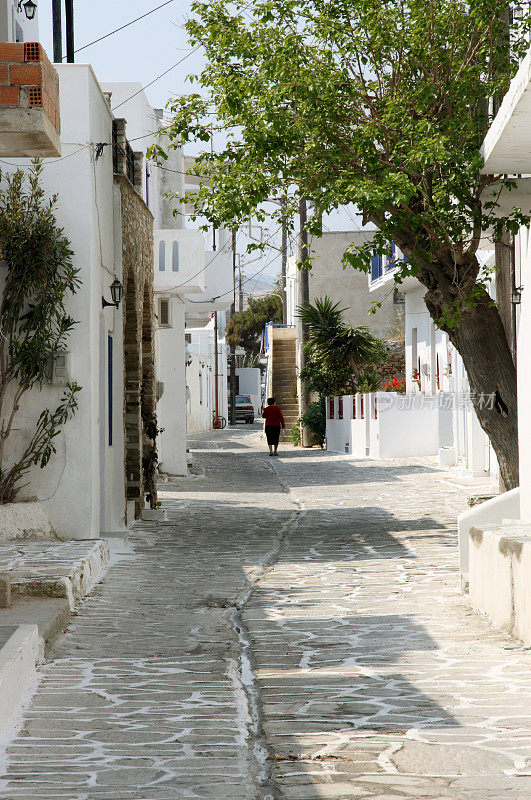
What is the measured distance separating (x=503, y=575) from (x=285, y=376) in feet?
104

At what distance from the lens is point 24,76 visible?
6.05 m

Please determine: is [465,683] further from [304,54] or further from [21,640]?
[304,54]

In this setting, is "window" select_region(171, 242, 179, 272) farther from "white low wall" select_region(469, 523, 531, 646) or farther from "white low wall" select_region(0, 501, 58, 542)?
"white low wall" select_region(469, 523, 531, 646)

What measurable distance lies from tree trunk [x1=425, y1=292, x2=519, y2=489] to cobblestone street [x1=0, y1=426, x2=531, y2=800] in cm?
114

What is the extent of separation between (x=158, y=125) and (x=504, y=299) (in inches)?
303

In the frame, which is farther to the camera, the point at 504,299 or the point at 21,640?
the point at 504,299

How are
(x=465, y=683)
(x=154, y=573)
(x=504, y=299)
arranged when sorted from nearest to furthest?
(x=465, y=683)
(x=154, y=573)
(x=504, y=299)

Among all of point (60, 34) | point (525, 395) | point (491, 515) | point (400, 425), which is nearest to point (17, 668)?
point (525, 395)

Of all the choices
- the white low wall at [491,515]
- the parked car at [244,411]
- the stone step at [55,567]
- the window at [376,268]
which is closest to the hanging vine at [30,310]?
the stone step at [55,567]

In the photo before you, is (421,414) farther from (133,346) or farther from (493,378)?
(493,378)

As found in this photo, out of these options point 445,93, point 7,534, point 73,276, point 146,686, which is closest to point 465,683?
point 146,686

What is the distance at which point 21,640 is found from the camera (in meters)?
5.40

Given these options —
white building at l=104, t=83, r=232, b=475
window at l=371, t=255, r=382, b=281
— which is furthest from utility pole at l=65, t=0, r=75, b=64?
window at l=371, t=255, r=382, b=281

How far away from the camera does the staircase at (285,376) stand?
34753 millimetres
